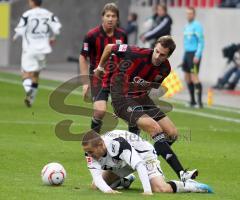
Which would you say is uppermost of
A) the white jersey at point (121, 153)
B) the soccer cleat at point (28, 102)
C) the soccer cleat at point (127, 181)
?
the white jersey at point (121, 153)

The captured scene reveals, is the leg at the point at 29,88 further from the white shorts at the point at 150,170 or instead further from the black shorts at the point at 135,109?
the white shorts at the point at 150,170

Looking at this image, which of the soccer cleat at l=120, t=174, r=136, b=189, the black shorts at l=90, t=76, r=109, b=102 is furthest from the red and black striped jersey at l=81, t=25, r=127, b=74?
the soccer cleat at l=120, t=174, r=136, b=189

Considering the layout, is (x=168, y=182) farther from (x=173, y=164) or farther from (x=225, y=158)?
(x=225, y=158)

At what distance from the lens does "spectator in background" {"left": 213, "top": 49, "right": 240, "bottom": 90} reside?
29.6 meters

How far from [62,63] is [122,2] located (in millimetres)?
3203

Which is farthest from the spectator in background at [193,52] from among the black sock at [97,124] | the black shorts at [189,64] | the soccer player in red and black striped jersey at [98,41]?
the black sock at [97,124]

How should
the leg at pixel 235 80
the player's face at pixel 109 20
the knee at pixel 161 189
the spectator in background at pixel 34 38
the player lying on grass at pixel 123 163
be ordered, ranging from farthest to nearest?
1. the leg at pixel 235 80
2. the spectator in background at pixel 34 38
3. the player's face at pixel 109 20
4. the knee at pixel 161 189
5. the player lying on grass at pixel 123 163

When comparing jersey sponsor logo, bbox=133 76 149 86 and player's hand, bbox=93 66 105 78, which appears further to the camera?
player's hand, bbox=93 66 105 78

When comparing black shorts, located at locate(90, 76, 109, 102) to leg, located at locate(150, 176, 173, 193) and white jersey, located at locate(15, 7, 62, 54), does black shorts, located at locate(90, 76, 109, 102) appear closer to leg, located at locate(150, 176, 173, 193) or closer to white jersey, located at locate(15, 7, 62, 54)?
leg, located at locate(150, 176, 173, 193)

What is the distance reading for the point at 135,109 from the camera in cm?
1285

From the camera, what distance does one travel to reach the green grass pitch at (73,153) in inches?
464

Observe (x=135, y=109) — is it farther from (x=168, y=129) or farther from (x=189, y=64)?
(x=189, y=64)

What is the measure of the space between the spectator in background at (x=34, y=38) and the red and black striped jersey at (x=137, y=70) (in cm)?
979

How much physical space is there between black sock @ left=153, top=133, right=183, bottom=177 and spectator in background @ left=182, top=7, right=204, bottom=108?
11990 mm
